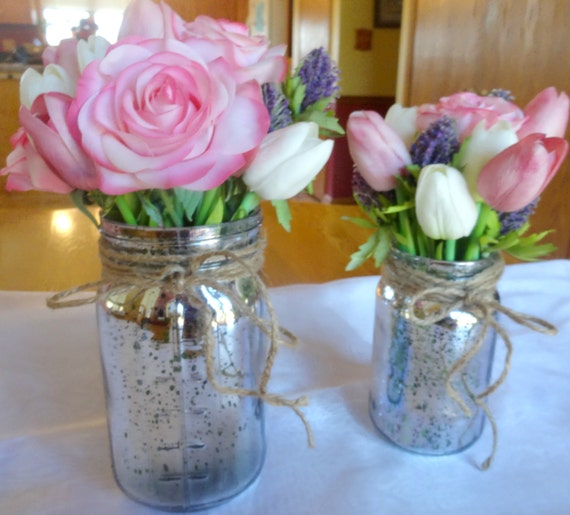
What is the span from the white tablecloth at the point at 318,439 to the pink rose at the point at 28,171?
0.69 feet

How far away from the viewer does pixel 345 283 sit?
2.46ft

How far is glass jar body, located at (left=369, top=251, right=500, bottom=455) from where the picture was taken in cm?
40

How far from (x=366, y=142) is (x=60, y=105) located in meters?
0.19

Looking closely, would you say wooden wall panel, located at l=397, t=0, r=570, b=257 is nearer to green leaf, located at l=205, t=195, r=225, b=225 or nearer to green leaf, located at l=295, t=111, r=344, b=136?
green leaf, located at l=295, t=111, r=344, b=136

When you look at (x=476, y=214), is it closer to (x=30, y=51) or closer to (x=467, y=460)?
(x=467, y=460)

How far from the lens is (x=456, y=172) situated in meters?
0.36

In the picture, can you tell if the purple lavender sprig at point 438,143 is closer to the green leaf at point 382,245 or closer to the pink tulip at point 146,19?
the green leaf at point 382,245

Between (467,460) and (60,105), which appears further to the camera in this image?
(467,460)

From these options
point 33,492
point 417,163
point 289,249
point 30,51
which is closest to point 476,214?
point 417,163

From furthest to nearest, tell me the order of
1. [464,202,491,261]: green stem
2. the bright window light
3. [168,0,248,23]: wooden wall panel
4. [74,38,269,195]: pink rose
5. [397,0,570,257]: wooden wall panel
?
[168,0,248,23]: wooden wall panel, the bright window light, [397,0,570,257]: wooden wall panel, [464,202,491,261]: green stem, [74,38,269,195]: pink rose

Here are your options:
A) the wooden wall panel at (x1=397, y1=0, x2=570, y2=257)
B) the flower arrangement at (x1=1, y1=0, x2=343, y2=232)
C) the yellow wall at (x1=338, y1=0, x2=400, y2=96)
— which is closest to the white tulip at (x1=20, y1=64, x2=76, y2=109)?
the flower arrangement at (x1=1, y1=0, x2=343, y2=232)

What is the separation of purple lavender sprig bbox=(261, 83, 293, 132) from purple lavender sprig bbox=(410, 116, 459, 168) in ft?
0.31

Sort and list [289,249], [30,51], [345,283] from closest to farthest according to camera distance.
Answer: [345,283], [289,249], [30,51]

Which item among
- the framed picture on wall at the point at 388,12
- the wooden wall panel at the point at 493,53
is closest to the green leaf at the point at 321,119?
the wooden wall panel at the point at 493,53
